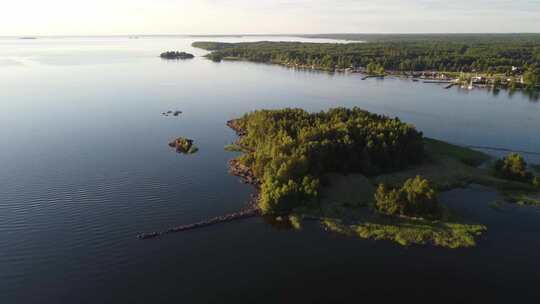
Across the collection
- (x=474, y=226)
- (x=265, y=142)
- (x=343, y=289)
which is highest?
(x=265, y=142)

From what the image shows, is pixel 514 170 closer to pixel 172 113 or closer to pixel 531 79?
pixel 172 113

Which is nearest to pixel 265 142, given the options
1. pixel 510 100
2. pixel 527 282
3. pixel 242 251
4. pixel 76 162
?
pixel 242 251

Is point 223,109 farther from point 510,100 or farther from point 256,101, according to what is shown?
point 510,100

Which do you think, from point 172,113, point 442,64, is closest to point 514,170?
point 172,113

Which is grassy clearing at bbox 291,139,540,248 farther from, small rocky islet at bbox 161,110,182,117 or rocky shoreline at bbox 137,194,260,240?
small rocky islet at bbox 161,110,182,117

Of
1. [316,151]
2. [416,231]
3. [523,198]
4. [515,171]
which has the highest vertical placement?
[316,151]

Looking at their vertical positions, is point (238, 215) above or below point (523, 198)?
below
